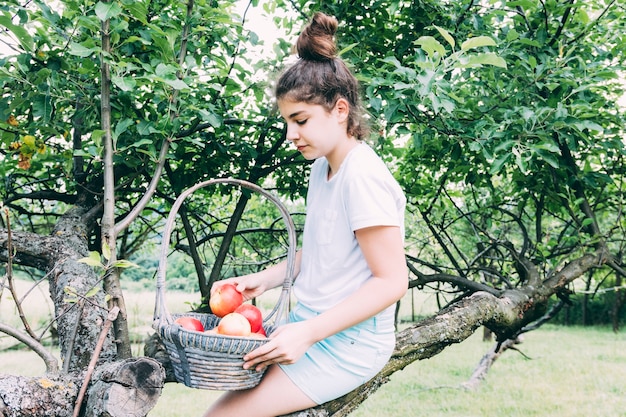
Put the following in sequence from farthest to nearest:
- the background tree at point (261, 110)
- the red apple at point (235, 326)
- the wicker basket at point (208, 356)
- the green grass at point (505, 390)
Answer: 1. the green grass at point (505, 390)
2. the background tree at point (261, 110)
3. the red apple at point (235, 326)
4. the wicker basket at point (208, 356)

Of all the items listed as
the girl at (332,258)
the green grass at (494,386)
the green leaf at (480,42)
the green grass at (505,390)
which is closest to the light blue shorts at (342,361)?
the girl at (332,258)

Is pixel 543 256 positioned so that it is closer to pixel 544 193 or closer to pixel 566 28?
pixel 544 193

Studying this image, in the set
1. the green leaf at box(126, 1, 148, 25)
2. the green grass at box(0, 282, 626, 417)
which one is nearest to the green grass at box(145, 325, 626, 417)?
the green grass at box(0, 282, 626, 417)

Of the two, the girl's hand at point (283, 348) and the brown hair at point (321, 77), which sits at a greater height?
the brown hair at point (321, 77)

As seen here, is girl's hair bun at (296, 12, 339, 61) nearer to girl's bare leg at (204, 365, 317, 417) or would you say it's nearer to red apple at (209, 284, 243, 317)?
red apple at (209, 284, 243, 317)

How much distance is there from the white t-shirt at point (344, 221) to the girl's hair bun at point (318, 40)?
32cm

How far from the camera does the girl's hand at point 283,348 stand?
1400 mm

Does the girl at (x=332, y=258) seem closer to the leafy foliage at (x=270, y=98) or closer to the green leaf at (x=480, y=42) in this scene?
the leafy foliage at (x=270, y=98)

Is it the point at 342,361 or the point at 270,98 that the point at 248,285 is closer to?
the point at 342,361

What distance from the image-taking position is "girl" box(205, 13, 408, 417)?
59.4 inches

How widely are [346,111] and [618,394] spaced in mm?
5801

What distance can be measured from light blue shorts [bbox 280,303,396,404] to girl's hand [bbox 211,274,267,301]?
0.31 metres

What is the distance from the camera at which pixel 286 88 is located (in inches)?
65.6

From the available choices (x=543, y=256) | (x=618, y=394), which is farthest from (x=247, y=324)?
(x=618, y=394)
